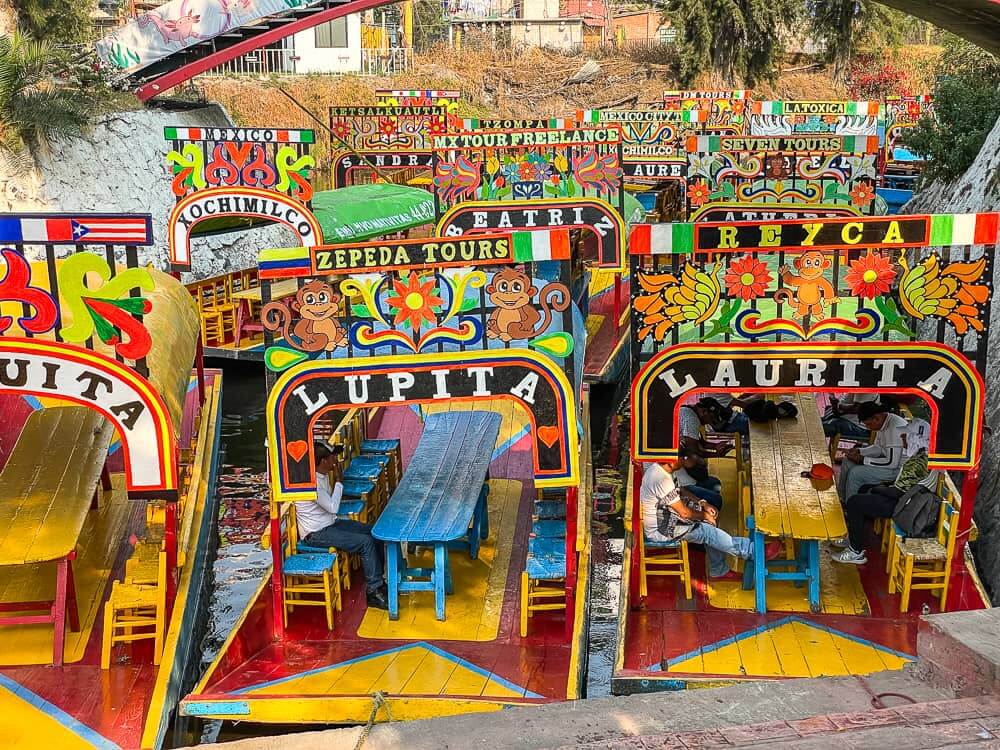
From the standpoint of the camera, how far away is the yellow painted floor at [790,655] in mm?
7789

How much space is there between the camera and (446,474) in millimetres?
9898

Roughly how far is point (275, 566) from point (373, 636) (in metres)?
0.90

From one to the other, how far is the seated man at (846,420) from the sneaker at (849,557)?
278cm

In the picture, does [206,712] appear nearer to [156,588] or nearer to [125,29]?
[156,588]

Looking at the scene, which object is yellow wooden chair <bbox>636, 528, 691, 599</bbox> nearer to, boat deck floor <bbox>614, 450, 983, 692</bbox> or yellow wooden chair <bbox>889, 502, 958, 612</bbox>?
boat deck floor <bbox>614, 450, 983, 692</bbox>

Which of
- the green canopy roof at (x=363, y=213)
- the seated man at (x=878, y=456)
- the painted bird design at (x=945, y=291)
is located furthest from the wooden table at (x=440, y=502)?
the green canopy roof at (x=363, y=213)

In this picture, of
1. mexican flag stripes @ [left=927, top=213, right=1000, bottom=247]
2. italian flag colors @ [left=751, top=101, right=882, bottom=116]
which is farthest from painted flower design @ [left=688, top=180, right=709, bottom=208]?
italian flag colors @ [left=751, top=101, right=882, bottom=116]

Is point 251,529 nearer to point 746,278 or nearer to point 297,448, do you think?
point 297,448

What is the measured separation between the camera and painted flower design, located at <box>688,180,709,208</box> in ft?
49.2

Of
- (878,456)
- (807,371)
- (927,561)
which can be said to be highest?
(807,371)

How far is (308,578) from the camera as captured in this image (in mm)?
8883

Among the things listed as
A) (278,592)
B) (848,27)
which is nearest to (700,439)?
(278,592)

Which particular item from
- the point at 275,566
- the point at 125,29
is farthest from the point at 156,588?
the point at 125,29

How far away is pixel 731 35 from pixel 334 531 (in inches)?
1634
